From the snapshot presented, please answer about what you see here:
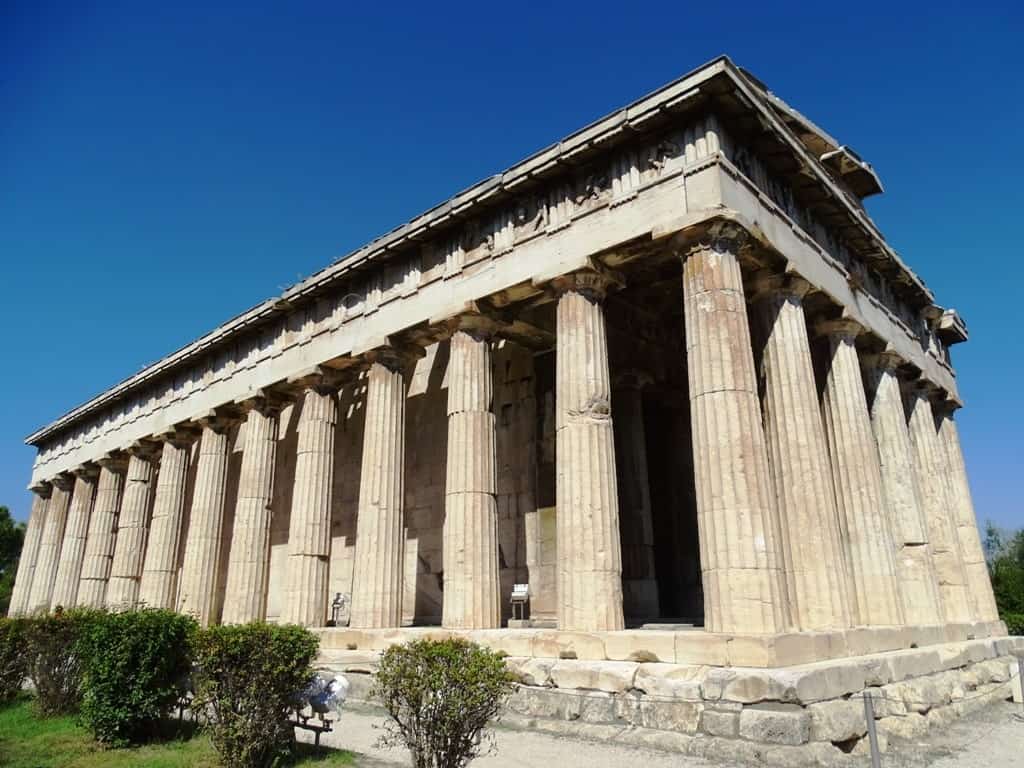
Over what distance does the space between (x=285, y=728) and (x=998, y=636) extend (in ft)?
58.7

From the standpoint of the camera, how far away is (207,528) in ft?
72.0

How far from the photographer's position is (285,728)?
849 cm

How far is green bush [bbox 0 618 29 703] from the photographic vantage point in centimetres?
1331

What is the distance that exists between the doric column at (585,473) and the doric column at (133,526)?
750 inches

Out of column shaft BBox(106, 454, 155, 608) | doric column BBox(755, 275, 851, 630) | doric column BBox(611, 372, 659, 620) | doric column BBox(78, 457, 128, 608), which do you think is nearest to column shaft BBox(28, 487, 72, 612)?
doric column BBox(78, 457, 128, 608)

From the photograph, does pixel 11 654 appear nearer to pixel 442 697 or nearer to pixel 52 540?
pixel 442 697

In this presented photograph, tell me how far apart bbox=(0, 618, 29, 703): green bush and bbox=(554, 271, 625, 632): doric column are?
9864mm

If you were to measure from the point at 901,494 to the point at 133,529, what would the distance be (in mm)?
24547

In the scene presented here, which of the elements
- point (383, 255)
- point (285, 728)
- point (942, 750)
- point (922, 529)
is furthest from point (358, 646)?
point (922, 529)

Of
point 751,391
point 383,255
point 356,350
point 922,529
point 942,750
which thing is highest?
point 383,255

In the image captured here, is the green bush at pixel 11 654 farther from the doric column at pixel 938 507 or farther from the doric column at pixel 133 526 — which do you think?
the doric column at pixel 938 507

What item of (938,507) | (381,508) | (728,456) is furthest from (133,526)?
(938,507)

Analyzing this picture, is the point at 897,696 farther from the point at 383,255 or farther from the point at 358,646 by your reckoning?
the point at 383,255

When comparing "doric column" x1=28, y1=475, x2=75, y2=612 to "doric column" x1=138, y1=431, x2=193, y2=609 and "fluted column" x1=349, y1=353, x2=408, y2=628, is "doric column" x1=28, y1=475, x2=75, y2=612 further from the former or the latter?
"fluted column" x1=349, y1=353, x2=408, y2=628
